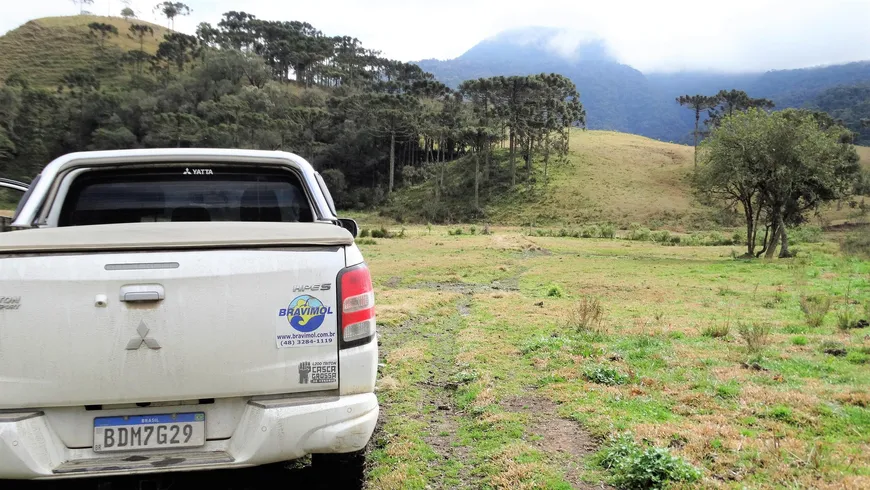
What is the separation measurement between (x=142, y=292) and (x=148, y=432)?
0.79 meters

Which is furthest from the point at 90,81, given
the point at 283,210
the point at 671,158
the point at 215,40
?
the point at 283,210

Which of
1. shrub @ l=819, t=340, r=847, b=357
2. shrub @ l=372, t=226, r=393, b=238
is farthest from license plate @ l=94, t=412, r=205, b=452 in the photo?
shrub @ l=372, t=226, r=393, b=238

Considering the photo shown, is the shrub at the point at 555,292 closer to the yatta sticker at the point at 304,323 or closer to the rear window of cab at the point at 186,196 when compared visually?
the rear window of cab at the point at 186,196

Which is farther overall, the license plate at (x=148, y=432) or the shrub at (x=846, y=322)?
the shrub at (x=846, y=322)

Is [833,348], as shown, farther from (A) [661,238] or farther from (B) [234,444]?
(A) [661,238]

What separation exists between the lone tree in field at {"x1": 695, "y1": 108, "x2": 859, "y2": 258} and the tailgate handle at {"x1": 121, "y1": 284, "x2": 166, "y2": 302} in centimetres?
3076

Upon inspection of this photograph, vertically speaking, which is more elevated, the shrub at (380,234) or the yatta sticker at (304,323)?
the yatta sticker at (304,323)

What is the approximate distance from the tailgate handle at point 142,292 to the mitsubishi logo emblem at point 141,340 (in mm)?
127

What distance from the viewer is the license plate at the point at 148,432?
2707 millimetres

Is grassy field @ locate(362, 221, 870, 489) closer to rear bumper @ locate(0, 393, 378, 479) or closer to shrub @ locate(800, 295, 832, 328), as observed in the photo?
shrub @ locate(800, 295, 832, 328)

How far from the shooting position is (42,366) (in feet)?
8.40

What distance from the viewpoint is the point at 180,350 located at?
2645 millimetres

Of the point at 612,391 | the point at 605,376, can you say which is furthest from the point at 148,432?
the point at 605,376

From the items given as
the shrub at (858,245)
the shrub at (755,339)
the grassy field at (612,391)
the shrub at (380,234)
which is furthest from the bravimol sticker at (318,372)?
the shrub at (380,234)
